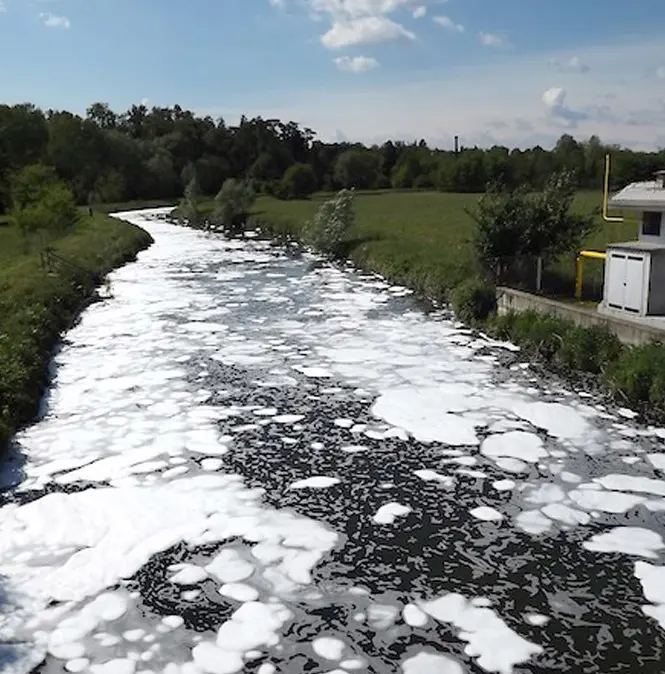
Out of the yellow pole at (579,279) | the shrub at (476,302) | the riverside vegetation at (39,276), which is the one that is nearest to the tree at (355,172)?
the riverside vegetation at (39,276)

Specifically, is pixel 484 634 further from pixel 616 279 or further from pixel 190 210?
pixel 190 210

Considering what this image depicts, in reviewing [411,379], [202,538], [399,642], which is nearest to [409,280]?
[411,379]

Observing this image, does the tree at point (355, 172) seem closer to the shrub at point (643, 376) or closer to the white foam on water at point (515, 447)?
the shrub at point (643, 376)

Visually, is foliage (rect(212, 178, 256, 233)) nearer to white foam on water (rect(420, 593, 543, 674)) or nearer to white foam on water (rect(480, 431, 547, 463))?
white foam on water (rect(480, 431, 547, 463))

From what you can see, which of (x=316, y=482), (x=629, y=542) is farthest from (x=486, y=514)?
(x=316, y=482)

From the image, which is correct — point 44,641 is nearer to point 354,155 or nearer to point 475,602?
point 475,602
